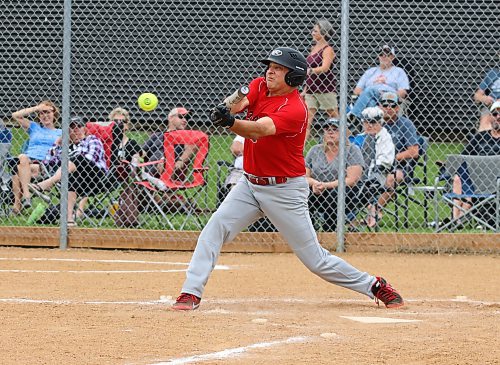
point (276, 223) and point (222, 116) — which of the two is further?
point (276, 223)

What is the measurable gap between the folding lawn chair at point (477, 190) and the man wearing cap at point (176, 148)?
2759mm

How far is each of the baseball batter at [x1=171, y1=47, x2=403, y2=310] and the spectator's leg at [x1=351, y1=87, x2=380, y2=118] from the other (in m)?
5.05

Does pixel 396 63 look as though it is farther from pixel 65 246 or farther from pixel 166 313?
pixel 166 313

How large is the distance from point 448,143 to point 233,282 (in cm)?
891

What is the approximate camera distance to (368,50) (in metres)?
16.0

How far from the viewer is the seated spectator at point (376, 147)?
1109 centimetres

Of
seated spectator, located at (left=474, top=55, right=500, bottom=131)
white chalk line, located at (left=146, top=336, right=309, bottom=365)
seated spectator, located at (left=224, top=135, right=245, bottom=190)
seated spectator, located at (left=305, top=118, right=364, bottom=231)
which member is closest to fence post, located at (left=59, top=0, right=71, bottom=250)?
seated spectator, located at (left=224, top=135, right=245, bottom=190)

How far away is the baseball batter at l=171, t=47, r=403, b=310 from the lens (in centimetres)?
669

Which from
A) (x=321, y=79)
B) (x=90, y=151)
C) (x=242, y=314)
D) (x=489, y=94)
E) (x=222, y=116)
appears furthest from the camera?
(x=489, y=94)

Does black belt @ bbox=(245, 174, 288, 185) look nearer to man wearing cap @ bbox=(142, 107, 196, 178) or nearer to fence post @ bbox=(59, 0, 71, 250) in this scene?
fence post @ bbox=(59, 0, 71, 250)

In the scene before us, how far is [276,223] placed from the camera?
693 centimetres

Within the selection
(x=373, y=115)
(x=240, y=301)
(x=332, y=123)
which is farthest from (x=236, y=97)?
(x=373, y=115)

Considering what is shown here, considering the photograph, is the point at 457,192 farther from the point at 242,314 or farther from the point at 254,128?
the point at 254,128

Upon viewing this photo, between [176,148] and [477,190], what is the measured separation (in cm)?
332
